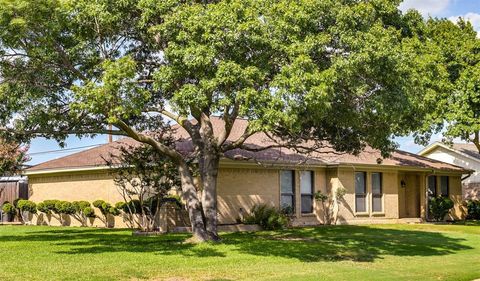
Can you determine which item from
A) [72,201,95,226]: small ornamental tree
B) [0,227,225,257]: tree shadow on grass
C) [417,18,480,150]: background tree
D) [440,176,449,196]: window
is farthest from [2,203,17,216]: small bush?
[440,176,449,196]: window

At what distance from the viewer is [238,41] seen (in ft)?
51.6

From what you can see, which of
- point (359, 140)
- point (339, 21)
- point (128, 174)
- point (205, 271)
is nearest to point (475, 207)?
point (359, 140)

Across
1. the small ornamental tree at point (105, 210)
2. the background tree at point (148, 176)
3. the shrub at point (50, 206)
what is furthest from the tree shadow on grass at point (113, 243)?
the shrub at point (50, 206)

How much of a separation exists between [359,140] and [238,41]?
7157 millimetres

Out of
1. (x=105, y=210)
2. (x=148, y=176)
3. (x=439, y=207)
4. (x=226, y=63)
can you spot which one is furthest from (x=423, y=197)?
(x=226, y=63)

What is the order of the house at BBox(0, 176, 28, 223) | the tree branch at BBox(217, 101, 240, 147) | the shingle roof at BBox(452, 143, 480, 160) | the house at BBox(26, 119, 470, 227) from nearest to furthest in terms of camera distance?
the tree branch at BBox(217, 101, 240, 147)
the house at BBox(26, 119, 470, 227)
the house at BBox(0, 176, 28, 223)
the shingle roof at BBox(452, 143, 480, 160)

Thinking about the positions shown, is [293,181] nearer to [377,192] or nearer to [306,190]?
[306,190]

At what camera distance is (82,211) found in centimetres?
2936

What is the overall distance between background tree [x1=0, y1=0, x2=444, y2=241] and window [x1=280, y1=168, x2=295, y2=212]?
9.47 metres

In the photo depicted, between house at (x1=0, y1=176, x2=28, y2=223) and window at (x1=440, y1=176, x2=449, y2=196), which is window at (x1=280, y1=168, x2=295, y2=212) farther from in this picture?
house at (x1=0, y1=176, x2=28, y2=223)

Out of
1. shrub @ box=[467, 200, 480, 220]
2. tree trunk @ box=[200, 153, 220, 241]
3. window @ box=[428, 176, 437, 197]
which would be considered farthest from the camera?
shrub @ box=[467, 200, 480, 220]

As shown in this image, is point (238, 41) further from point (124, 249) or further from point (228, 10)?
point (124, 249)

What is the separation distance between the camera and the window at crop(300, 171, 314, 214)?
2996 cm

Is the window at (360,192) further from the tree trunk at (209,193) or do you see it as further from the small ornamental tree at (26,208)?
the small ornamental tree at (26,208)
